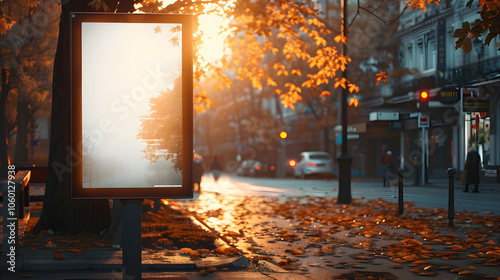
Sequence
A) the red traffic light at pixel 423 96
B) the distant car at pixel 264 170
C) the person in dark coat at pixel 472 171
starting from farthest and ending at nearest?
1. the distant car at pixel 264 170
2. the red traffic light at pixel 423 96
3. the person in dark coat at pixel 472 171

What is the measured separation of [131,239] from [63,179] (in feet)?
19.3

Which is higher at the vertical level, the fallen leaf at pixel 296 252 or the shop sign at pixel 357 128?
the shop sign at pixel 357 128

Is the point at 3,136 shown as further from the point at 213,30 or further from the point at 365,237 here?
the point at 365,237

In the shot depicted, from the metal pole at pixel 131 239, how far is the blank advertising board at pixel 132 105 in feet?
0.39

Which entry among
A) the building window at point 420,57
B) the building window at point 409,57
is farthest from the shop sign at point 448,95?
the building window at point 409,57

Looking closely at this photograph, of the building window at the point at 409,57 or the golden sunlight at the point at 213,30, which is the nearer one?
the golden sunlight at the point at 213,30

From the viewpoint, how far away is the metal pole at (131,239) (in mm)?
4941

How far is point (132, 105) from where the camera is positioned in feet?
16.4

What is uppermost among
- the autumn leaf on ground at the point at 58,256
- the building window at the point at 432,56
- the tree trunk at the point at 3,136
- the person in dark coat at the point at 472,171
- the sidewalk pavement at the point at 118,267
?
the building window at the point at 432,56

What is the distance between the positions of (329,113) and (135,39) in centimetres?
3933

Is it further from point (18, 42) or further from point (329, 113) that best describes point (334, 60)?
point (329, 113)

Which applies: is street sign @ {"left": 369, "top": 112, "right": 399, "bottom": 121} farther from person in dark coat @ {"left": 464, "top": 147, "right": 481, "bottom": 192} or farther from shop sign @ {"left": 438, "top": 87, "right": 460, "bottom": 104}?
person in dark coat @ {"left": 464, "top": 147, "right": 481, "bottom": 192}

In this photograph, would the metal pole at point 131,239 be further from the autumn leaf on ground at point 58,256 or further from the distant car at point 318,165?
the distant car at point 318,165

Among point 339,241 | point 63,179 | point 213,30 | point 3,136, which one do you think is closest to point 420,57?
point 3,136
